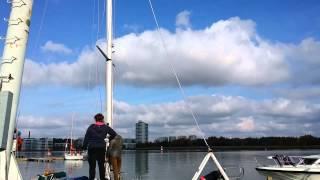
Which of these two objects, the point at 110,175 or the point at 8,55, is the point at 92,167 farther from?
the point at 8,55

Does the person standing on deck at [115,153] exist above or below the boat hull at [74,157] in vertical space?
below

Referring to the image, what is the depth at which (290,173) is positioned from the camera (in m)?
27.1

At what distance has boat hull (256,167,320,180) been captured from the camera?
2580 centimetres

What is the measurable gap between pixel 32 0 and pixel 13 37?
1097 millimetres

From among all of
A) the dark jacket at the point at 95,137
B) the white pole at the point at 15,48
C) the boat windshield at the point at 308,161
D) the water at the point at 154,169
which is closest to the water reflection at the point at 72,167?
the water at the point at 154,169

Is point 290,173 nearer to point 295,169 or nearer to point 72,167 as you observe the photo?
point 295,169

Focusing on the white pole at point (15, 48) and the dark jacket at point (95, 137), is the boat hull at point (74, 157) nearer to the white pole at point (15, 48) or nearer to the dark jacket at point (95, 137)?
the dark jacket at point (95, 137)

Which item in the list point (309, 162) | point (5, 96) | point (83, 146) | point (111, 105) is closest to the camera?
point (5, 96)

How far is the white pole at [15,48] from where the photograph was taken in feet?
27.3

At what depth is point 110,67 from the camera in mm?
16219


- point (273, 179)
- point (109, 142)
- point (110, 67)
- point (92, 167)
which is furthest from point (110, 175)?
point (273, 179)

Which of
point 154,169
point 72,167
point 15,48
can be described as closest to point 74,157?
point 72,167

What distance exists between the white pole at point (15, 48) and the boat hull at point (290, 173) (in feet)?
72.0

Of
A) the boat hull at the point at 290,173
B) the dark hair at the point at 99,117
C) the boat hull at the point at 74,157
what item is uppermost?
the boat hull at the point at 74,157
